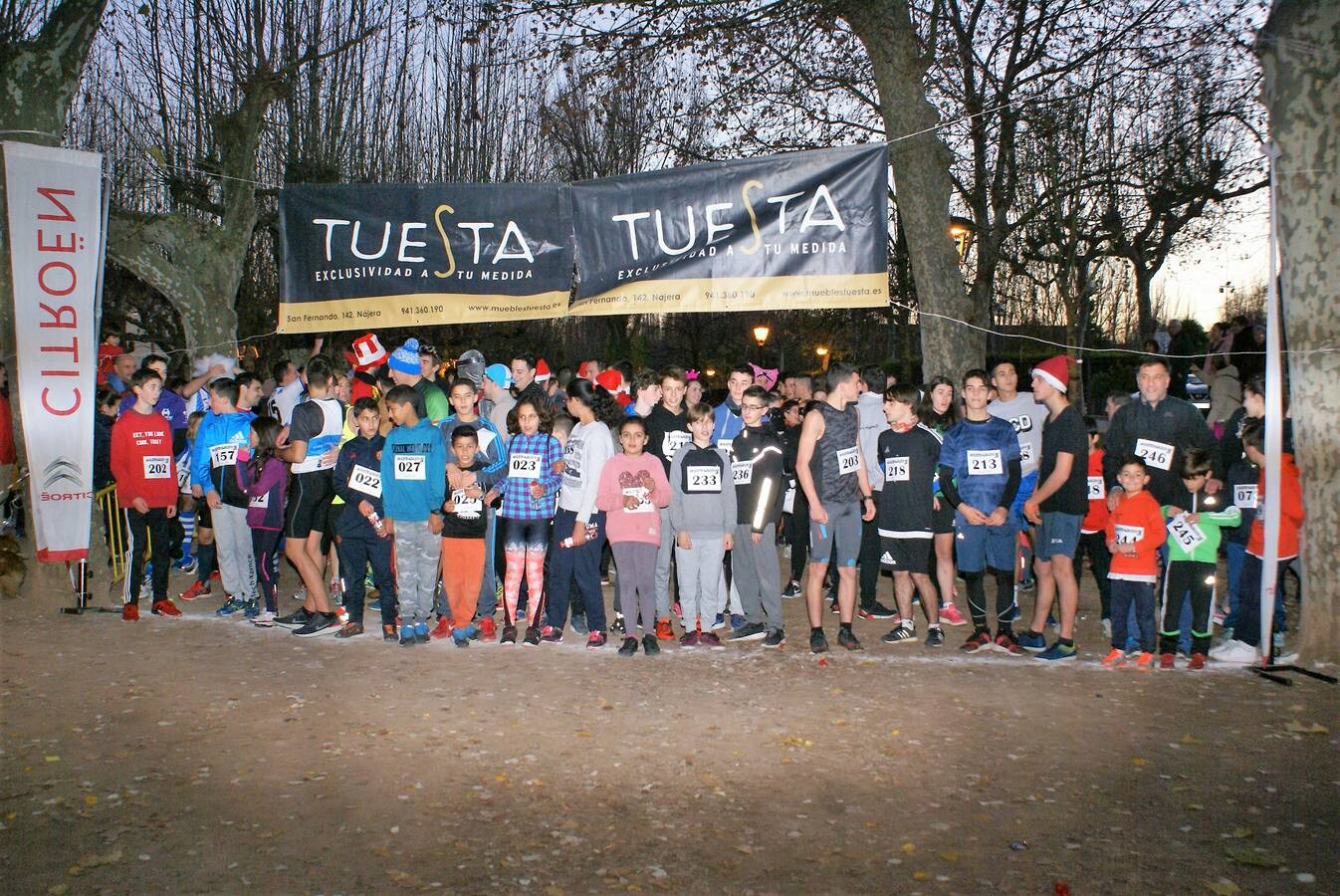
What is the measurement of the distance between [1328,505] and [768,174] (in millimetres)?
5000

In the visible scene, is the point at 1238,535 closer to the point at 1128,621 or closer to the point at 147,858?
the point at 1128,621

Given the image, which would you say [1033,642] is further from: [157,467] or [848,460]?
[157,467]

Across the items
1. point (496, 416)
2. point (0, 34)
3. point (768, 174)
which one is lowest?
point (496, 416)

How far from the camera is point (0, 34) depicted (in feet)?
33.0

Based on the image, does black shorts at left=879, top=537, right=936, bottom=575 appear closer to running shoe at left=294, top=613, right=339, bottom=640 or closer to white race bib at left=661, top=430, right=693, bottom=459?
white race bib at left=661, top=430, right=693, bottom=459

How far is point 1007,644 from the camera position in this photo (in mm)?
7895

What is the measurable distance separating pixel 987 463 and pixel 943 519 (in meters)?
0.78

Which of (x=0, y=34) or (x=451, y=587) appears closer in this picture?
(x=451, y=587)

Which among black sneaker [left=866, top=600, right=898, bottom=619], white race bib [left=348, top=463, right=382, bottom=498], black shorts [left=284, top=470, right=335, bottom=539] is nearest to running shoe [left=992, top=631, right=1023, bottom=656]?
black sneaker [left=866, top=600, right=898, bottom=619]

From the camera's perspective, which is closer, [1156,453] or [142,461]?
[1156,453]

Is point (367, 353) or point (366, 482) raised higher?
point (367, 353)

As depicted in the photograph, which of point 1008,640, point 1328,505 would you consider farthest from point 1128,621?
point 1328,505

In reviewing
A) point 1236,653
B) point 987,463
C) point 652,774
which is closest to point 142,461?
point 652,774

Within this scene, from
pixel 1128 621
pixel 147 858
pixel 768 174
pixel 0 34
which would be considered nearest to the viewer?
pixel 147 858
